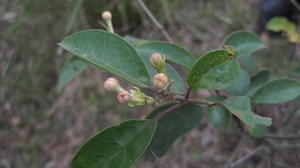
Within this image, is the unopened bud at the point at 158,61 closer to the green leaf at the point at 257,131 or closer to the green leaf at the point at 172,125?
the green leaf at the point at 172,125

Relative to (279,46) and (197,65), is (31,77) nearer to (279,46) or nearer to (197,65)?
(279,46)

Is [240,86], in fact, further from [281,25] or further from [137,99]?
[281,25]

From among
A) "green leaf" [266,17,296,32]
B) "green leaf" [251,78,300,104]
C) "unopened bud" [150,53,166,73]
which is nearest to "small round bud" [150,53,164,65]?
"unopened bud" [150,53,166,73]

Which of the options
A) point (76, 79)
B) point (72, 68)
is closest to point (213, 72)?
point (72, 68)

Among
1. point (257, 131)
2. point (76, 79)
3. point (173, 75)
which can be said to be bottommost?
point (76, 79)

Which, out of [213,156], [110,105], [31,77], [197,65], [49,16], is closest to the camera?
[197,65]

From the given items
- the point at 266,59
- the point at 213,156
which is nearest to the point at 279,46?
the point at 266,59

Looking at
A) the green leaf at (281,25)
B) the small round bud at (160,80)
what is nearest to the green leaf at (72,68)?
the small round bud at (160,80)
